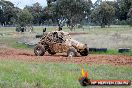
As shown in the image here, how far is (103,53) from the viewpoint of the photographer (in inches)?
1050

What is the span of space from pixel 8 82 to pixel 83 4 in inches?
3147

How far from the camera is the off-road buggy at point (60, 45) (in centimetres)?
2392

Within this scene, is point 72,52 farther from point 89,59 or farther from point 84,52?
point 89,59

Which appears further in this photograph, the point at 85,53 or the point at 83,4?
the point at 83,4

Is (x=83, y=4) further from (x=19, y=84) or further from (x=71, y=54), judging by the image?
(x=19, y=84)

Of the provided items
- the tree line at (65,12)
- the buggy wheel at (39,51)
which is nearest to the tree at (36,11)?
the tree line at (65,12)

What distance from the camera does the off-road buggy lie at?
23922mm

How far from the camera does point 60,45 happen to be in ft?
80.3

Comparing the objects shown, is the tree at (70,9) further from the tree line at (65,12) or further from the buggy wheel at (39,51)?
the buggy wheel at (39,51)

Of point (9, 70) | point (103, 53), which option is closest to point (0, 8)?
point (103, 53)

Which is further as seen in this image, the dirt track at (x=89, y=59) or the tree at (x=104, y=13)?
the tree at (x=104, y=13)

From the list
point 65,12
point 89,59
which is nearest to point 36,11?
point 65,12

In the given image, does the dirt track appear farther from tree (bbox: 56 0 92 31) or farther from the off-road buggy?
tree (bbox: 56 0 92 31)

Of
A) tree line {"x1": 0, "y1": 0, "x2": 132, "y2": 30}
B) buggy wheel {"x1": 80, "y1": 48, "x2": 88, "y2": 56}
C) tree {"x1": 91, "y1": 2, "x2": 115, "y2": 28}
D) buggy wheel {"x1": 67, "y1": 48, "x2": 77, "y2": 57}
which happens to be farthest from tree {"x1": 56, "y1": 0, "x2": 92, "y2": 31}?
buggy wheel {"x1": 67, "y1": 48, "x2": 77, "y2": 57}
